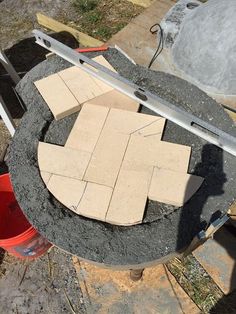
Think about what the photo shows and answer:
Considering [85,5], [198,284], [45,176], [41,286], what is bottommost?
[41,286]

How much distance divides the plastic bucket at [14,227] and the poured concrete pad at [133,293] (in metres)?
0.62

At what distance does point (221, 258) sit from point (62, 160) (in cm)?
227

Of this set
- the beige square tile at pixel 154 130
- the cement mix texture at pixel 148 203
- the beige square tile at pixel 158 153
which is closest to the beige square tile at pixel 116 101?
the cement mix texture at pixel 148 203

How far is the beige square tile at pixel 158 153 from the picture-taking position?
9.13 ft

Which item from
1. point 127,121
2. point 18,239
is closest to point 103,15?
point 127,121

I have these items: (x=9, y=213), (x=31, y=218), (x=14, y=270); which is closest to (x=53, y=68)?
(x=31, y=218)

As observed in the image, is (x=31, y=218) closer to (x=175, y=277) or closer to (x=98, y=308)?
(x=98, y=308)

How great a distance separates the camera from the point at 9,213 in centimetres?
419

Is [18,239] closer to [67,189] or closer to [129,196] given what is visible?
[67,189]

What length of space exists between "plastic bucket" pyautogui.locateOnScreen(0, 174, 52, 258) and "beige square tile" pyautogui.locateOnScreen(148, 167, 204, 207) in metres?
1.74

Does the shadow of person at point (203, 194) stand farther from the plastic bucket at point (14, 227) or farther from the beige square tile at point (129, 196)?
the plastic bucket at point (14, 227)

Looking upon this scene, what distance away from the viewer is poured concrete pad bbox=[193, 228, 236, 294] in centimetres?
373

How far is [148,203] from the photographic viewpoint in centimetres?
267

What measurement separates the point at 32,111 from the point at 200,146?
1.60 metres
